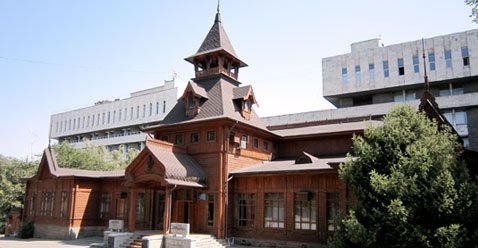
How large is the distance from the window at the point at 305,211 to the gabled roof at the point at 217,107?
17.2ft

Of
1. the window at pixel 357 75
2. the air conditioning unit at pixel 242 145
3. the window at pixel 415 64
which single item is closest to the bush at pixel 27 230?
the air conditioning unit at pixel 242 145

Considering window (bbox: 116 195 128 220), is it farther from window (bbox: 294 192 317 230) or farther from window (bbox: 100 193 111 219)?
window (bbox: 294 192 317 230)

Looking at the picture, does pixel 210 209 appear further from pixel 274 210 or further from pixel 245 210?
pixel 274 210

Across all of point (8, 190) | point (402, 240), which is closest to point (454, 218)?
point (402, 240)

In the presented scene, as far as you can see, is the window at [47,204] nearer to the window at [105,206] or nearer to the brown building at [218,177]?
the brown building at [218,177]

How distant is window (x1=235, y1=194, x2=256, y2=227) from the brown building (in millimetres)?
54

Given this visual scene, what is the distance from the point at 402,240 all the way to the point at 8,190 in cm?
3135

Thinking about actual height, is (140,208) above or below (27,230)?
above

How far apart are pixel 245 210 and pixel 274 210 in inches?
70.7

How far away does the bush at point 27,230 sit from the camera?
89.4ft

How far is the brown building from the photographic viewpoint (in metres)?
20.0

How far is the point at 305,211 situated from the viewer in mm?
20094

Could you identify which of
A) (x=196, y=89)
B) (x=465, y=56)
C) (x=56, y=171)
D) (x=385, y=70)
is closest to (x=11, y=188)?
(x=56, y=171)

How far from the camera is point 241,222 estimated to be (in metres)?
21.9
